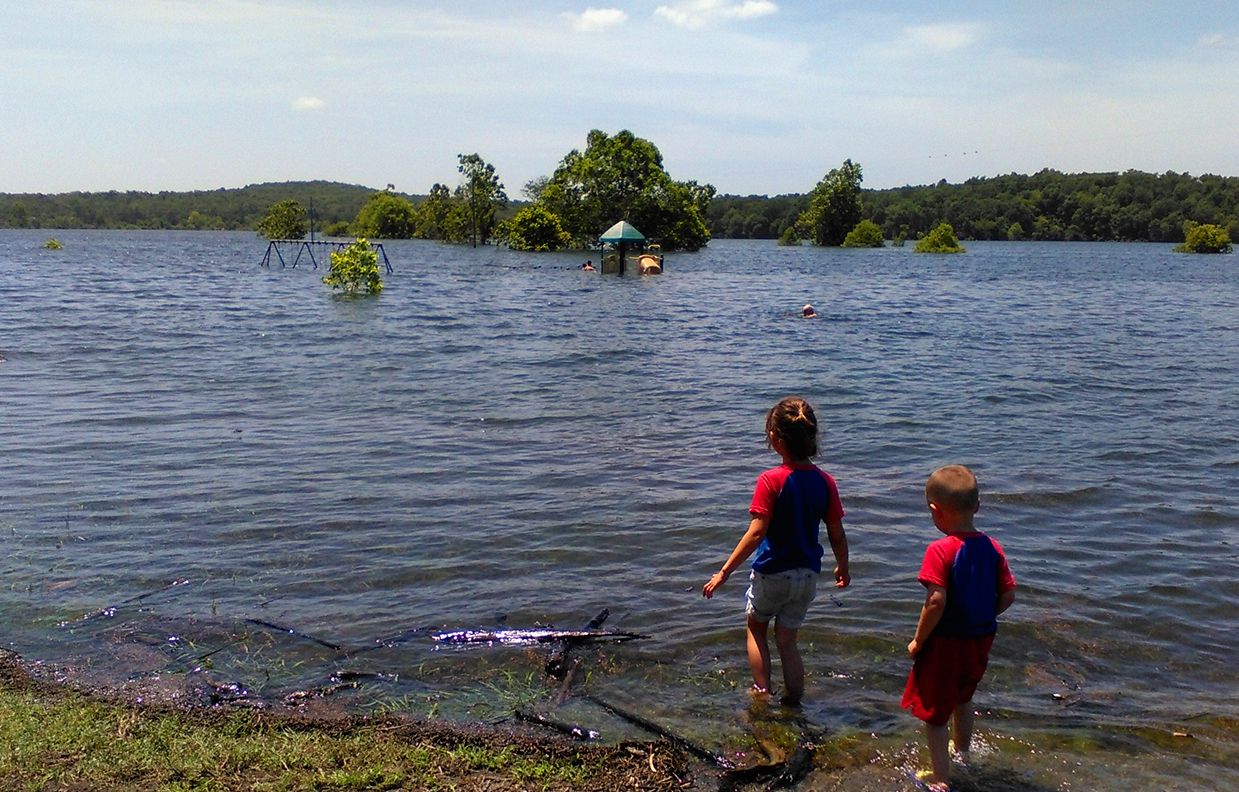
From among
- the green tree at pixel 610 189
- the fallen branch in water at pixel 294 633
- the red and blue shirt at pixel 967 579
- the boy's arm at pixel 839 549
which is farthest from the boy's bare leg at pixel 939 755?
the green tree at pixel 610 189

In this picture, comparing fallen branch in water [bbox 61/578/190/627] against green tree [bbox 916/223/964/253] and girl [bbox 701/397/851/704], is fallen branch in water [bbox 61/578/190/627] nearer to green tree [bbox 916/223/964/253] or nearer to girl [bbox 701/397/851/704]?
girl [bbox 701/397/851/704]

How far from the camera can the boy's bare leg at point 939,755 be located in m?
4.44

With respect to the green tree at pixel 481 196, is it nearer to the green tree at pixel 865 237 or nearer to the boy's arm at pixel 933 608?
the green tree at pixel 865 237

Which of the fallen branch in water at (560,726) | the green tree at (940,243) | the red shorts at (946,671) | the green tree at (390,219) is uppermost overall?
the green tree at (390,219)

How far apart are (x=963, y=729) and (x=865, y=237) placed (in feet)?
368

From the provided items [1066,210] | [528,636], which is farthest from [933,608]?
[1066,210]

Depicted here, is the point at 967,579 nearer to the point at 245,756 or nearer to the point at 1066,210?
the point at 245,756

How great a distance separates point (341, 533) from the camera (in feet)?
27.2

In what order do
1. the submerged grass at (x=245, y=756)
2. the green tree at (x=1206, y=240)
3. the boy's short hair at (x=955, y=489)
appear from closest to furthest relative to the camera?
the submerged grass at (x=245, y=756) → the boy's short hair at (x=955, y=489) → the green tree at (x=1206, y=240)

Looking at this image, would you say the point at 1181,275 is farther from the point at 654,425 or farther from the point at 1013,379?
the point at 654,425

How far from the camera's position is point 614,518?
8.95m

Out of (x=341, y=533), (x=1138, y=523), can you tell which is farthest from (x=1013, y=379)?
(x=341, y=533)

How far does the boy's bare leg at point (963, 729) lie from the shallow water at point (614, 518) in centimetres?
22

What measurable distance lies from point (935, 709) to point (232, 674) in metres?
3.80
